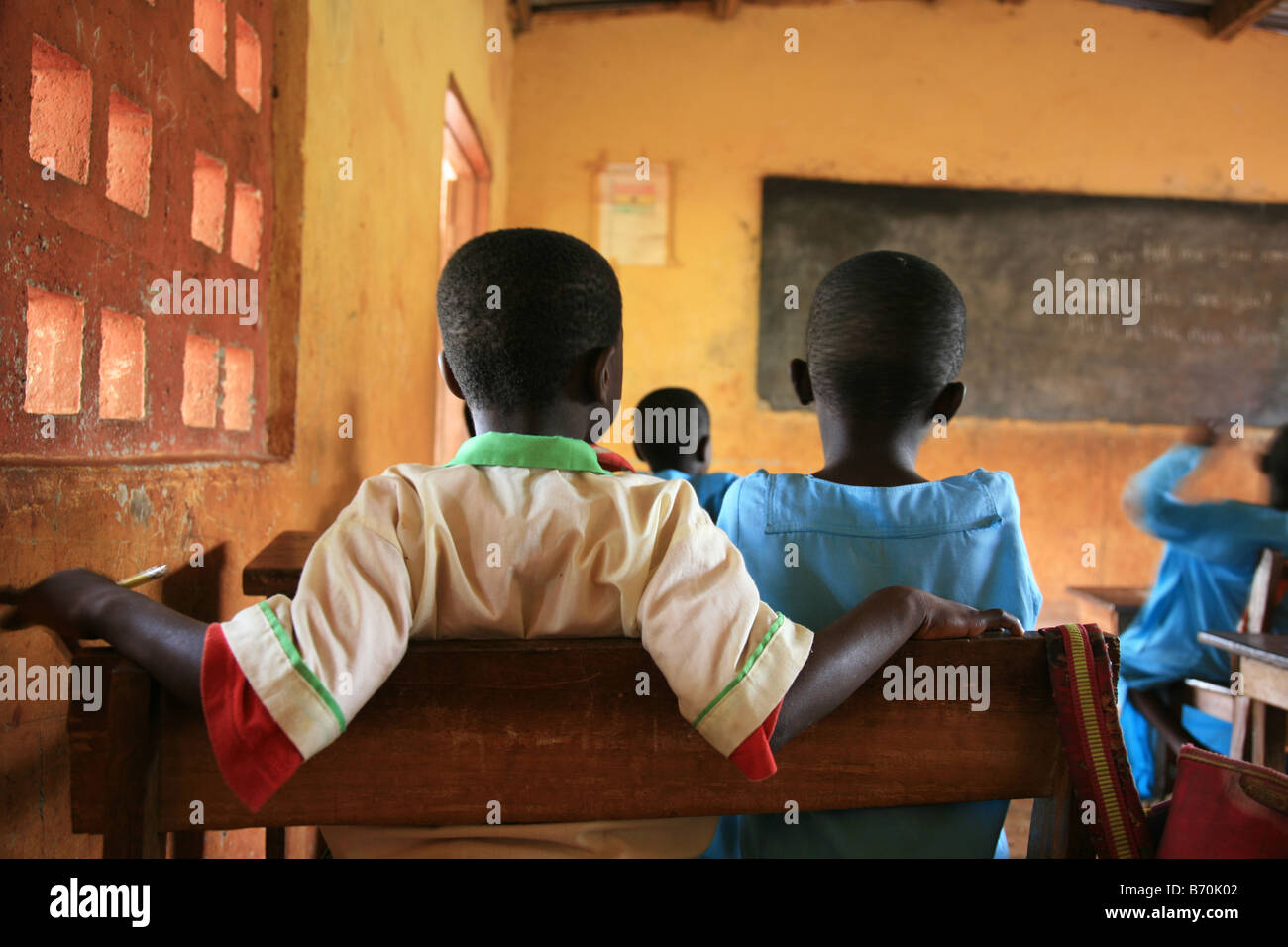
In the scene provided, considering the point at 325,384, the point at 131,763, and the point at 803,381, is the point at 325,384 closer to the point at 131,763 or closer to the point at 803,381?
the point at 803,381

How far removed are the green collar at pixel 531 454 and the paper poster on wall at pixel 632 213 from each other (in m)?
3.99

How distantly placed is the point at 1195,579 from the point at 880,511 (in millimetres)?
1867

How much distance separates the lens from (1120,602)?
9.21 ft

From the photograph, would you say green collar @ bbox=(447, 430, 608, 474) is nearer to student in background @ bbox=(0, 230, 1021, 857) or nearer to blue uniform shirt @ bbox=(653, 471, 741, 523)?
student in background @ bbox=(0, 230, 1021, 857)

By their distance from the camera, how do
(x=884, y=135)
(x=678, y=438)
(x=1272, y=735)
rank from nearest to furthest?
(x=1272, y=735)
(x=678, y=438)
(x=884, y=135)

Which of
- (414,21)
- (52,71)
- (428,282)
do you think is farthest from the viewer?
(428,282)

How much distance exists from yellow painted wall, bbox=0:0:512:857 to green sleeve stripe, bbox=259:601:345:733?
341 mm

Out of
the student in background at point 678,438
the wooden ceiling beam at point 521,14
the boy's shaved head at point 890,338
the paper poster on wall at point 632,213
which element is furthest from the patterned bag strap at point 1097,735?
the wooden ceiling beam at point 521,14

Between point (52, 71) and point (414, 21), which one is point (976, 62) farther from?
point (52, 71)

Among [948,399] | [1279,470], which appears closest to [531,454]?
[948,399]

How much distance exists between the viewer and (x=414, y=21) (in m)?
2.61

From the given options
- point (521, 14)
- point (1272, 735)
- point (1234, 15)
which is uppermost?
point (1234, 15)
